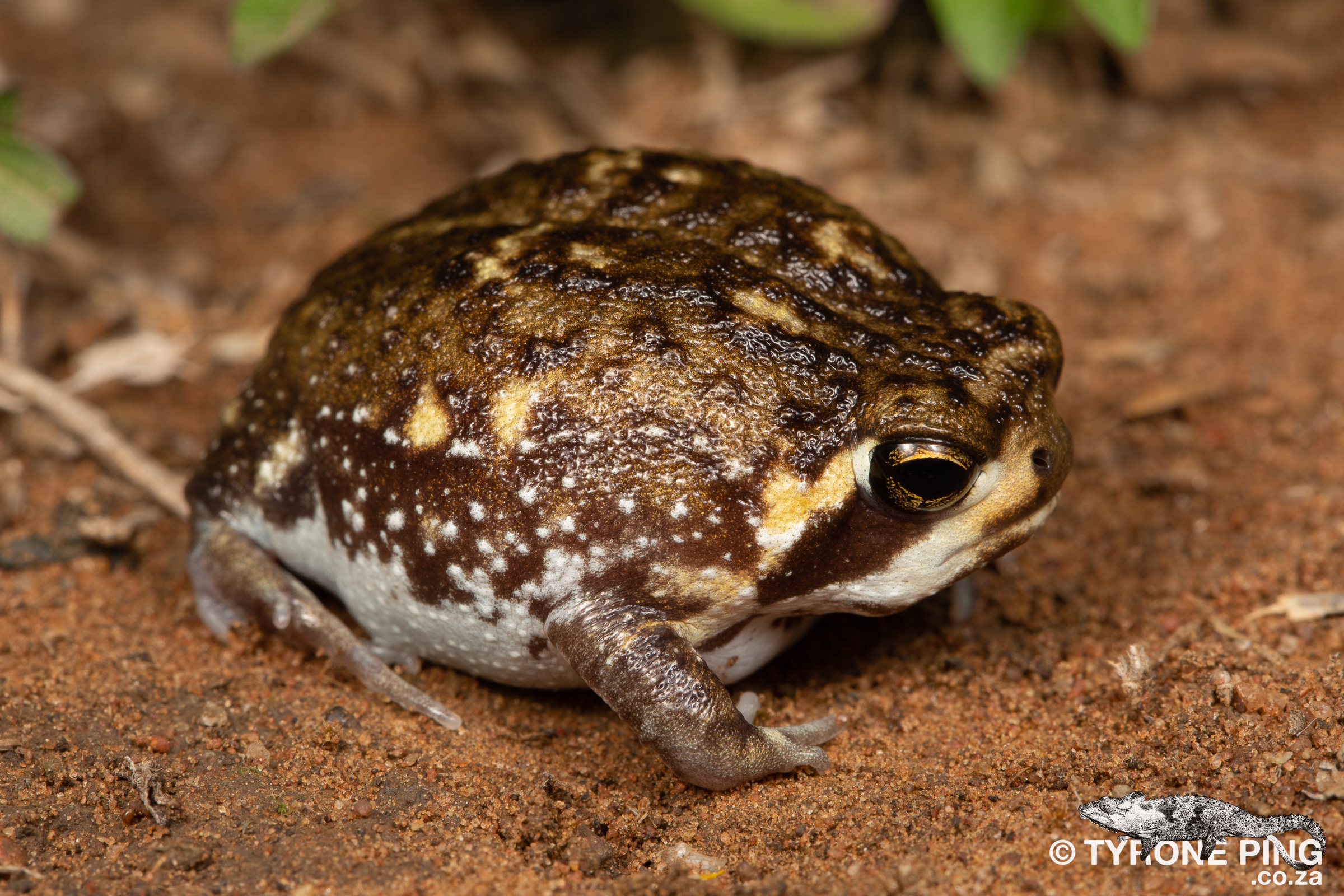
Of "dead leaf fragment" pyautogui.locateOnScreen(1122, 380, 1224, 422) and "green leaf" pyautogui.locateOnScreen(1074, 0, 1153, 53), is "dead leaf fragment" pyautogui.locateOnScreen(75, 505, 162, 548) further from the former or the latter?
"green leaf" pyautogui.locateOnScreen(1074, 0, 1153, 53)

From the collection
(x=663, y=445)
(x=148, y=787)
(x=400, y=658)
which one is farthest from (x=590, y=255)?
(x=148, y=787)

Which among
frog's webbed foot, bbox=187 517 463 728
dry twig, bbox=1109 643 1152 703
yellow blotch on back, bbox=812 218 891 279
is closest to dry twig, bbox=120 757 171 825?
frog's webbed foot, bbox=187 517 463 728

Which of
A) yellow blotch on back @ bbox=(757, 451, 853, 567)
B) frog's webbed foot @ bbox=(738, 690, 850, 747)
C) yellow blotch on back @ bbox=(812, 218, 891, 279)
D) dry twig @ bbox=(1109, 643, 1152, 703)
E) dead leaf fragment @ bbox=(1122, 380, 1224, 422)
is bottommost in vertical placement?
dead leaf fragment @ bbox=(1122, 380, 1224, 422)

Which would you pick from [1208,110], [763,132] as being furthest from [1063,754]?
[1208,110]

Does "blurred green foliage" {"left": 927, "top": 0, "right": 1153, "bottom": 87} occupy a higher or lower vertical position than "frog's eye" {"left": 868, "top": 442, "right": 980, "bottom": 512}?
higher

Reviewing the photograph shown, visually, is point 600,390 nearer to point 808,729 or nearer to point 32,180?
point 808,729

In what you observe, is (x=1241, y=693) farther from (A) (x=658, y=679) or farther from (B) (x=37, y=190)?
(B) (x=37, y=190)
